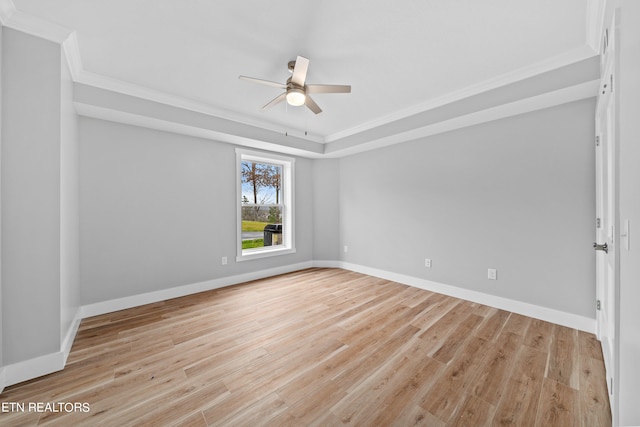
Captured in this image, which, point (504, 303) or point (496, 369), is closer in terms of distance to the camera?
point (496, 369)

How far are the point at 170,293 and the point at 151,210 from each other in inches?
45.3

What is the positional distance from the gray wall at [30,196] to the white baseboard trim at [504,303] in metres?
3.97

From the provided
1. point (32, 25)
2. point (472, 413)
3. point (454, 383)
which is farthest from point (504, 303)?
point (32, 25)

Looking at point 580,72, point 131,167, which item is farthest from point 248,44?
point 580,72

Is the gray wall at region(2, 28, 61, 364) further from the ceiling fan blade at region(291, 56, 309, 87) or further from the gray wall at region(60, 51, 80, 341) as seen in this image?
the ceiling fan blade at region(291, 56, 309, 87)

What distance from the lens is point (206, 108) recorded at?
3.29 m

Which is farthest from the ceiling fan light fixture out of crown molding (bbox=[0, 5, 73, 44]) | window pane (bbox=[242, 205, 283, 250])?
window pane (bbox=[242, 205, 283, 250])

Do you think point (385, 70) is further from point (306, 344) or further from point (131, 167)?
point (131, 167)

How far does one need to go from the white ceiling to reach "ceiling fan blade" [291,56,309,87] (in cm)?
18

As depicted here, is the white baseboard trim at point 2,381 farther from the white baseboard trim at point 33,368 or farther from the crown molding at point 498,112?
the crown molding at point 498,112

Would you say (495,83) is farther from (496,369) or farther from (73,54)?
(73,54)

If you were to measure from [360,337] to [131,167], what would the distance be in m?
3.34

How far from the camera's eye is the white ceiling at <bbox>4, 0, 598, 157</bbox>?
69.0 inches

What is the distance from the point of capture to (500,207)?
3.02 metres
